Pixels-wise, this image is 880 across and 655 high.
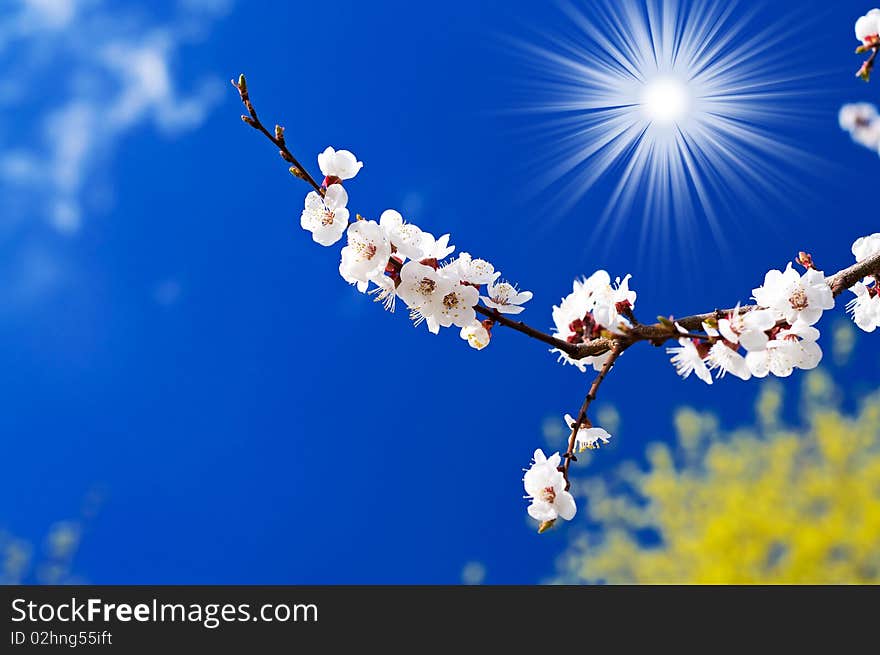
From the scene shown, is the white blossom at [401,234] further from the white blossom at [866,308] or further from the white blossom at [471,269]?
the white blossom at [866,308]

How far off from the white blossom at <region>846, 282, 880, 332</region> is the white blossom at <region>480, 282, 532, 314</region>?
2.23 feet

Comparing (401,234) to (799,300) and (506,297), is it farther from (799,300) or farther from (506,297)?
(799,300)

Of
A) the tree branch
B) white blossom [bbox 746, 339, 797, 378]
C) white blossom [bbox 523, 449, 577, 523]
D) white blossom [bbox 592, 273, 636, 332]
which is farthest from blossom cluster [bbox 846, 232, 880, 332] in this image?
white blossom [bbox 523, 449, 577, 523]

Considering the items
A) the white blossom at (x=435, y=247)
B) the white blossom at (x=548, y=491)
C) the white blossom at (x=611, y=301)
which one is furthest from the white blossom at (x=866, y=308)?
the white blossom at (x=435, y=247)

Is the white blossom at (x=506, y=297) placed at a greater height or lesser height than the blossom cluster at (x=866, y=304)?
greater

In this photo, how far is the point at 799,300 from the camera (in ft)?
4.15

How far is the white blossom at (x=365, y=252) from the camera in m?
1.31

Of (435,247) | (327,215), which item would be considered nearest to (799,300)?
(435,247)

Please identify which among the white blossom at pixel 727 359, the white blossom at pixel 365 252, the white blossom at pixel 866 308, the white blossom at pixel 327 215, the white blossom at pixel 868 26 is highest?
the white blossom at pixel 868 26

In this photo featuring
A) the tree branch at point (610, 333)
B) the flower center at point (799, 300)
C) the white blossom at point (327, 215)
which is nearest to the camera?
the tree branch at point (610, 333)

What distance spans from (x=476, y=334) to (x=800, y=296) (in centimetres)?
59

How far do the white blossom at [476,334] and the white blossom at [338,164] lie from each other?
1.22 feet

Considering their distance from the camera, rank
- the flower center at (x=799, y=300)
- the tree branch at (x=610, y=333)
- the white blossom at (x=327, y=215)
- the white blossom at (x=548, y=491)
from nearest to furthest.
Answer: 1. the tree branch at (x=610, y=333)
2. the flower center at (x=799, y=300)
3. the white blossom at (x=327, y=215)
4. the white blossom at (x=548, y=491)

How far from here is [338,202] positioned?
4.49 feet
